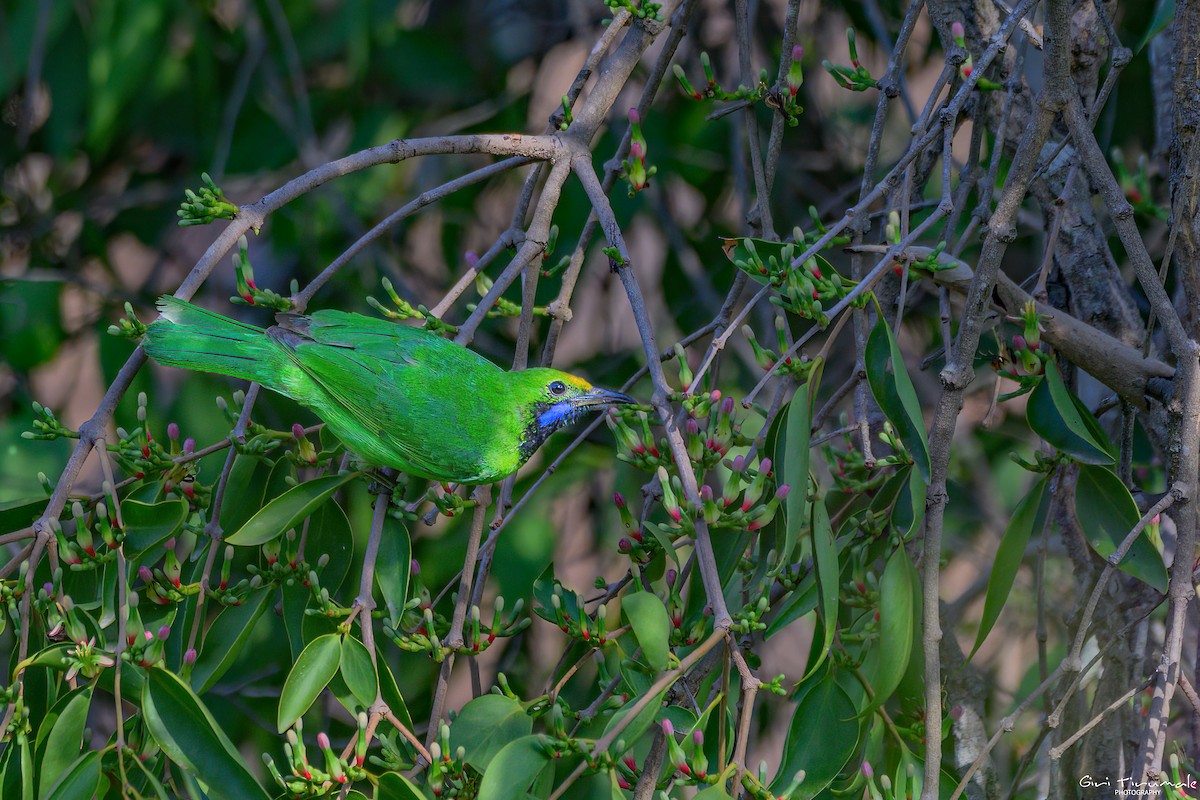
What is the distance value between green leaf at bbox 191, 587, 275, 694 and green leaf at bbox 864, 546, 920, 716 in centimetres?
119

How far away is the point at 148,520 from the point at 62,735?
1.35 ft

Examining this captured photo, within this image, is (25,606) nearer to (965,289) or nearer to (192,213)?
(192,213)

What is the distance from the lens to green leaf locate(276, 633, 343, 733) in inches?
79.0

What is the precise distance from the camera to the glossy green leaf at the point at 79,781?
6.31 ft

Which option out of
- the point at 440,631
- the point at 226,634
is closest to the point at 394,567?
the point at 440,631

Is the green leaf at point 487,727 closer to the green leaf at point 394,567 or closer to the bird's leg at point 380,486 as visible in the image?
the green leaf at point 394,567

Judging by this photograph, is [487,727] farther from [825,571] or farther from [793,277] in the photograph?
[793,277]

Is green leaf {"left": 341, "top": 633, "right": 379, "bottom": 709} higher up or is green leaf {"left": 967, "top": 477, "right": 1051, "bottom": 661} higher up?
green leaf {"left": 967, "top": 477, "right": 1051, "bottom": 661}

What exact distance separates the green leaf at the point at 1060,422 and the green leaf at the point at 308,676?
137cm

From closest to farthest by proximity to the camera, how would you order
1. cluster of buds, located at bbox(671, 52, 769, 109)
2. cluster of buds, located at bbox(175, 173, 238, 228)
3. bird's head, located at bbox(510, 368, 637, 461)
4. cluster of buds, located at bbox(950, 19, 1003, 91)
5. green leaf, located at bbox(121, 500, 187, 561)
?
green leaf, located at bbox(121, 500, 187, 561) → cluster of buds, located at bbox(175, 173, 238, 228) → cluster of buds, located at bbox(950, 19, 1003, 91) → cluster of buds, located at bbox(671, 52, 769, 109) → bird's head, located at bbox(510, 368, 637, 461)

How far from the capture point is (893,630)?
6.34 feet

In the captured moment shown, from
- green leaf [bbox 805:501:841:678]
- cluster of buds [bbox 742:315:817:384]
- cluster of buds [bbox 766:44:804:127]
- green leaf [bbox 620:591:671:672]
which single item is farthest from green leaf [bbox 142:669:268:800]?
cluster of buds [bbox 766:44:804:127]

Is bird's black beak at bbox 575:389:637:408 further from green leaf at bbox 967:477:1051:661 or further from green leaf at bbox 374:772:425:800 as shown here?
green leaf at bbox 374:772:425:800

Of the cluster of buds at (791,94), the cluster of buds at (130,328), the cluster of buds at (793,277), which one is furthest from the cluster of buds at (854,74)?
the cluster of buds at (130,328)
